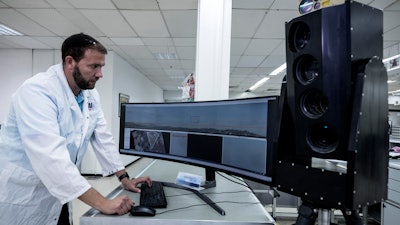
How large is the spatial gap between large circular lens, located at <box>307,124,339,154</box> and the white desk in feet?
1.07

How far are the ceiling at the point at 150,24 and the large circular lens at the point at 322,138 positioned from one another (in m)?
2.58

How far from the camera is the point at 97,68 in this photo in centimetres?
121

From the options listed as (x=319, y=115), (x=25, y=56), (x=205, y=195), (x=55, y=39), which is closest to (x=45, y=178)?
(x=205, y=195)

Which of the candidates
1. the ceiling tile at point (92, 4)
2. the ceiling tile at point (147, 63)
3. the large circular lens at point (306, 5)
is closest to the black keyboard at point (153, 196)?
the large circular lens at point (306, 5)

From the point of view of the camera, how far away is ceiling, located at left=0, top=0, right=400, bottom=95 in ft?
10.4

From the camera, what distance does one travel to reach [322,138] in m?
0.80

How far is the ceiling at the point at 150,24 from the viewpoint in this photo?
10.4ft

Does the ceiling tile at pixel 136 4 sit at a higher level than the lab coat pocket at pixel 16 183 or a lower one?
higher

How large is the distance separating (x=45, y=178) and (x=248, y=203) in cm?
81

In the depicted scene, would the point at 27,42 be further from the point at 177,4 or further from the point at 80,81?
the point at 80,81

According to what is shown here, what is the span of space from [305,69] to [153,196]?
806mm

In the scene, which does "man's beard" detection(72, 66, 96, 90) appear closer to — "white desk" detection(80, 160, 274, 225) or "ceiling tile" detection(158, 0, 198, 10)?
"white desk" detection(80, 160, 274, 225)

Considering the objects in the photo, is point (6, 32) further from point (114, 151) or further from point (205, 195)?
point (205, 195)

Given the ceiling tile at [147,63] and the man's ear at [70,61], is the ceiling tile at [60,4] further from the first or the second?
the ceiling tile at [147,63]
